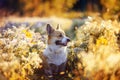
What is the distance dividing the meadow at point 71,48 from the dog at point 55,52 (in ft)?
0.15

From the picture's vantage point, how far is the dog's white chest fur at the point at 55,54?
3.85 metres

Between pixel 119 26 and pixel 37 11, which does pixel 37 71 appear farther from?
pixel 119 26

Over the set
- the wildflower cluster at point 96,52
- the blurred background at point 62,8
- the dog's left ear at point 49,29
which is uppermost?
the blurred background at point 62,8

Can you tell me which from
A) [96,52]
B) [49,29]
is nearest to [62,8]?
[49,29]

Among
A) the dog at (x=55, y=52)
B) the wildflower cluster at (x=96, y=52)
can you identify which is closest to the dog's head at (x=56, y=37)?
the dog at (x=55, y=52)

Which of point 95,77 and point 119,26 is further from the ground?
point 119,26

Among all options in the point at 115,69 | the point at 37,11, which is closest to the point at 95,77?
the point at 115,69

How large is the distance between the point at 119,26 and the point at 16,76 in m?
1.11

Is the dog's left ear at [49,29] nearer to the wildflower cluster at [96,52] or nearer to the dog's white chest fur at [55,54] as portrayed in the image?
the dog's white chest fur at [55,54]

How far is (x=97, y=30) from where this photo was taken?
3996 mm

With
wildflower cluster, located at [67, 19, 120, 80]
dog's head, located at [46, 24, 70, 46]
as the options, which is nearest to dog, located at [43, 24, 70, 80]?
dog's head, located at [46, 24, 70, 46]

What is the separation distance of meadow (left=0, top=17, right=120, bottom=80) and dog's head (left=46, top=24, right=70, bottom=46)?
2.1 inches

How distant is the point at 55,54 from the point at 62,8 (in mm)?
450

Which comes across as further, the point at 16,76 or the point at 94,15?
the point at 94,15
